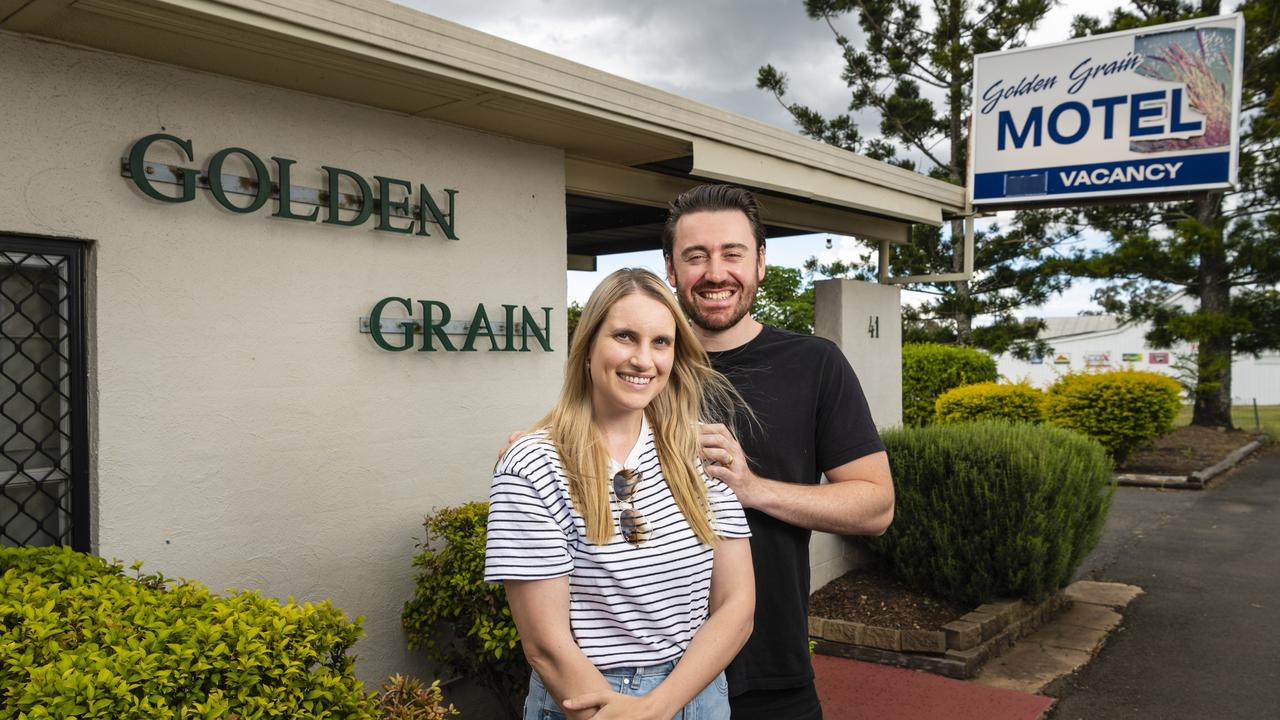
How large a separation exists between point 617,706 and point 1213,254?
17902 mm

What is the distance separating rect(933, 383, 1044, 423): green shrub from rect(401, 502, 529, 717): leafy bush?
1080 cm

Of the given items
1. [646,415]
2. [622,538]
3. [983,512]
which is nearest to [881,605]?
[983,512]

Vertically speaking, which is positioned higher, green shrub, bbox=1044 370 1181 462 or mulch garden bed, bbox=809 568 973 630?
green shrub, bbox=1044 370 1181 462

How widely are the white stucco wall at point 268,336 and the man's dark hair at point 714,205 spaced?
2018 mm

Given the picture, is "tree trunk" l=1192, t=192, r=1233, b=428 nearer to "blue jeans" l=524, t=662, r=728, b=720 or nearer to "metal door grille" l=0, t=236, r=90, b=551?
"blue jeans" l=524, t=662, r=728, b=720

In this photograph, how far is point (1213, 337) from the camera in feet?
54.5

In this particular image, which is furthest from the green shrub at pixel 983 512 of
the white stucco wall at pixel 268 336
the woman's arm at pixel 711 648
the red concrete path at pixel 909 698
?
the woman's arm at pixel 711 648

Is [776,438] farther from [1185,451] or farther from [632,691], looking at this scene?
[1185,451]

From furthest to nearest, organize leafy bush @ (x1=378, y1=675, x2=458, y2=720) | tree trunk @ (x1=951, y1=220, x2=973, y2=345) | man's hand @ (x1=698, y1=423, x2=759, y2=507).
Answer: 1. tree trunk @ (x1=951, y1=220, x2=973, y2=345)
2. leafy bush @ (x1=378, y1=675, x2=458, y2=720)
3. man's hand @ (x1=698, y1=423, x2=759, y2=507)

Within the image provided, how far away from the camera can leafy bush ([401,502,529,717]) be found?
3.48 m

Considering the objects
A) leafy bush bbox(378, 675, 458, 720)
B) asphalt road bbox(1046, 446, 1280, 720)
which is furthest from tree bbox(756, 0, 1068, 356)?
leafy bush bbox(378, 675, 458, 720)

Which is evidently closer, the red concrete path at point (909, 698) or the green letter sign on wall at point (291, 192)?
the green letter sign on wall at point (291, 192)

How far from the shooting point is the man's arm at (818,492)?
186 cm

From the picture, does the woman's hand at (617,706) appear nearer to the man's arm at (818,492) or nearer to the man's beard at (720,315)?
the man's arm at (818,492)
